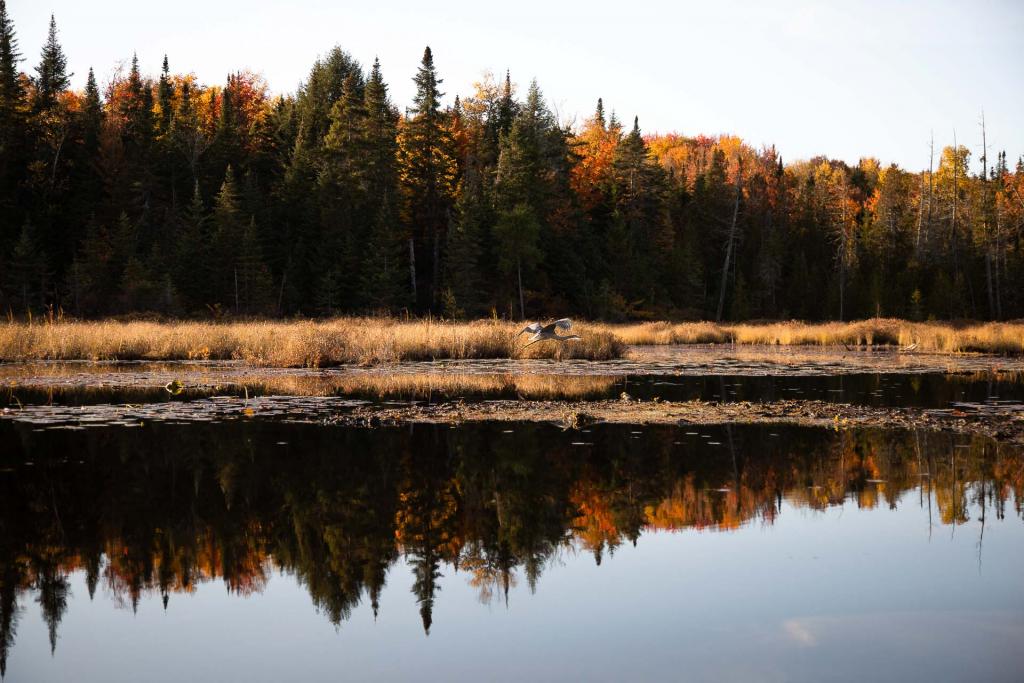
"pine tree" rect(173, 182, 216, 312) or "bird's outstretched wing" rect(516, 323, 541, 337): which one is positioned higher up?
"pine tree" rect(173, 182, 216, 312)

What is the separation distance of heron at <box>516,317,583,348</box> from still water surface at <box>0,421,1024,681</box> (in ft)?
50.4

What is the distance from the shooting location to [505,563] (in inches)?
293

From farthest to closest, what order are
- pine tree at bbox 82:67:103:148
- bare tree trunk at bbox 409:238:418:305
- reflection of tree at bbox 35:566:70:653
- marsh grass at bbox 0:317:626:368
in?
pine tree at bbox 82:67:103:148, bare tree trunk at bbox 409:238:418:305, marsh grass at bbox 0:317:626:368, reflection of tree at bbox 35:566:70:653

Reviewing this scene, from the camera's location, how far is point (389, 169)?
66.2m

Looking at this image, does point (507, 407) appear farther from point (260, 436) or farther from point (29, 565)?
point (29, 565)

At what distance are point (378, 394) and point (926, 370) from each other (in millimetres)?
17650

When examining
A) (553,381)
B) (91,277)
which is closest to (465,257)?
(91,277)

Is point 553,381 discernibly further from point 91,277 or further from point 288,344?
point 91,277

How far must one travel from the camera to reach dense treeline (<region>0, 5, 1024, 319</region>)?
196ft

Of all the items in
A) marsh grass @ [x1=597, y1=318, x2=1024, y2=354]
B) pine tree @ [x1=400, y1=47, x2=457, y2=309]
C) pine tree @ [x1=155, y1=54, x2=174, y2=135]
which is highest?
pine tree @ [x1=155, y1=54, x2=174, y2=135]

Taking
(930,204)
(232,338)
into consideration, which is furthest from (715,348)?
(930,204)

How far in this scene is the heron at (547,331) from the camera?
91.7 ft

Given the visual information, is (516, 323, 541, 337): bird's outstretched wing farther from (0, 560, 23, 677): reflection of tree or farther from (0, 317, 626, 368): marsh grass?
(0, 560, 23, 677): reflection of tree

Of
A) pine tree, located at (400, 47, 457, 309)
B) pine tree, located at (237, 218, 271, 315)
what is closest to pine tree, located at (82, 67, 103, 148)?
pine tree, located at (237, 218, 271, 315)
